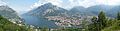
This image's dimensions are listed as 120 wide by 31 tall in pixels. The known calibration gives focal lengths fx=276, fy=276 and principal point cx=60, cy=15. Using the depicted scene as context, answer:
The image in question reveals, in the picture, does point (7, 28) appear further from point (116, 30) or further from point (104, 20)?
point (116, 30)

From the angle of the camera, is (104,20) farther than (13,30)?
No

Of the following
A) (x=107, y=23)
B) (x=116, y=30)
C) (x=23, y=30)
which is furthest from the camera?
(x=23, y=30)

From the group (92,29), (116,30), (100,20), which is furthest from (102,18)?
(116,30)

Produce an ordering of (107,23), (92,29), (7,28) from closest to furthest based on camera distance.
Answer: (107,23), (92,29), (7,28)

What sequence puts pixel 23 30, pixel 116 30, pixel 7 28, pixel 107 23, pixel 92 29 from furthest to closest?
pixel 23 30, pixel 7 28, pixel 92 29, pixel 107 23, pixel 116 30

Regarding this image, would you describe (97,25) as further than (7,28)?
No

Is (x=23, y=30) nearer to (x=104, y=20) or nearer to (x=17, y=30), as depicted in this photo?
(x=17, y=30)

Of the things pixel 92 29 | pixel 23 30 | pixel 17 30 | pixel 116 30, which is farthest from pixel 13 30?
pixel 116 30

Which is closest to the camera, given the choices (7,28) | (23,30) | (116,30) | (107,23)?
(116,30)
